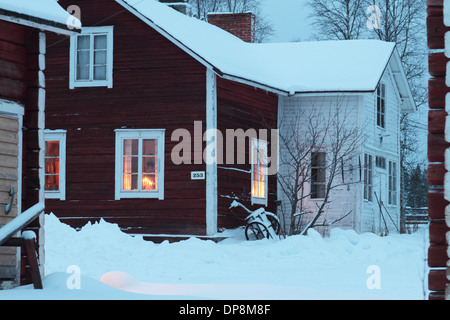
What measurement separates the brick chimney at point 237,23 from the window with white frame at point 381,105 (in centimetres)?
467

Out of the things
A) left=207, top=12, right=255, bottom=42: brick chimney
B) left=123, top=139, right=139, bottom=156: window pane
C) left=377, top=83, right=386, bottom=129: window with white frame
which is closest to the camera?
left=123, top=139, right=139, bottom=156: window pane

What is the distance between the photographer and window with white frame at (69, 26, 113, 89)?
21391mm

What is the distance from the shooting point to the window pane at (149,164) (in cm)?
2086

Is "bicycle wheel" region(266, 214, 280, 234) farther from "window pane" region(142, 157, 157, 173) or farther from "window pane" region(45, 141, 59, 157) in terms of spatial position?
→ "window pane" region(45, 141, 59, 157)

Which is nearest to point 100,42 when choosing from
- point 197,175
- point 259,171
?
point 197,175

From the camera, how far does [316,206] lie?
23.7 m

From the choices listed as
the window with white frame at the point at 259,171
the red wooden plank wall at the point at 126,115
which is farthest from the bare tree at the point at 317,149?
the red wooden plank wall at the point at 126,115

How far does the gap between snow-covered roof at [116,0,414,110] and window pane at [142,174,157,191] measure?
313cm

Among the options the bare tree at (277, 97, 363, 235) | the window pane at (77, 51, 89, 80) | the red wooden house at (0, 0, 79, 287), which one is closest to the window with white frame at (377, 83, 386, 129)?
the bare tree at (277, 97, 363, 235)

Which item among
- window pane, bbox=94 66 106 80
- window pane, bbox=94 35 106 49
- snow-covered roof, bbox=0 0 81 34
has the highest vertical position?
window pane, bbox=94 35 106 49

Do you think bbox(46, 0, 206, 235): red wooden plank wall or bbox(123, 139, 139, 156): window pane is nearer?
bbox(46, 0, 206, 235): red wooden plank wall

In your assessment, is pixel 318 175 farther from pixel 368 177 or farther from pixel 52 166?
pixel 52 166

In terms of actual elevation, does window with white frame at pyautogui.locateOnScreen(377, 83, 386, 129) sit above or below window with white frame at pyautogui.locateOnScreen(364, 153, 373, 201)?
above

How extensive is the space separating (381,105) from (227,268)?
12839 mm
